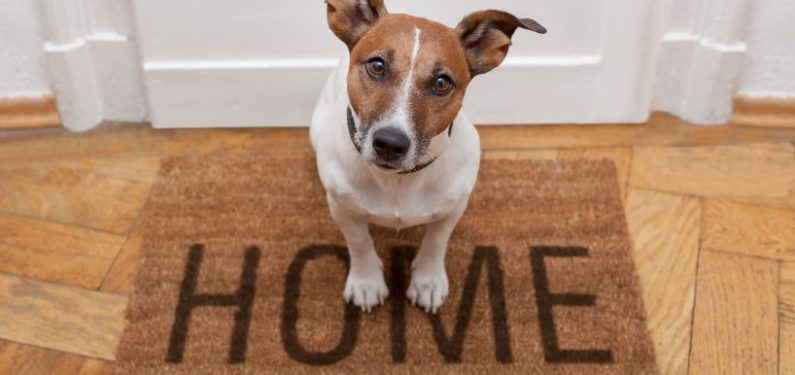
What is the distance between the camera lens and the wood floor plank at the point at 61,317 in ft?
6.45

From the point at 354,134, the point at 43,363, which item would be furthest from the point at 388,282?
the point at 43,363

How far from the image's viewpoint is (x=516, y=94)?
255cm

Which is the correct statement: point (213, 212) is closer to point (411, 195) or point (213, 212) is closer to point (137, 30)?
point (137, 30)

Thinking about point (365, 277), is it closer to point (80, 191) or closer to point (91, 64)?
point (80, 191)

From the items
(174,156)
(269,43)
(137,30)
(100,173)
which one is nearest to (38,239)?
(100,173)

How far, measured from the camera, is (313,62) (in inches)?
97.6

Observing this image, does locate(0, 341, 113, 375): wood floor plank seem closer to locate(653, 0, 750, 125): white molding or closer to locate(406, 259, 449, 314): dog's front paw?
locate(406, 259, 449, 314): dog's front paw

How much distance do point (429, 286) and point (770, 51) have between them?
1.31 m

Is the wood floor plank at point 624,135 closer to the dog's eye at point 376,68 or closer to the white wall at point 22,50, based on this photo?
the dog's eye at point 376,68

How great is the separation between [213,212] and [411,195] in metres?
0.73

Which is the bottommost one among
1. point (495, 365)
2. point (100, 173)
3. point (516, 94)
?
point (495, 365)

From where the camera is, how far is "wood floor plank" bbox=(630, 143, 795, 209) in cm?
239

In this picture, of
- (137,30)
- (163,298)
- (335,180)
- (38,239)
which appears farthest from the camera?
(137,30)

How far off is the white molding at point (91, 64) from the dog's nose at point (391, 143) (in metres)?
1.24
